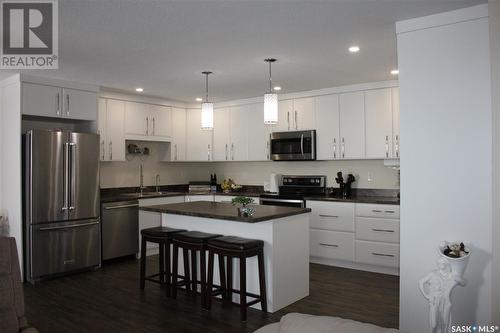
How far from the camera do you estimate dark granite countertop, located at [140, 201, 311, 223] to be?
141 inches

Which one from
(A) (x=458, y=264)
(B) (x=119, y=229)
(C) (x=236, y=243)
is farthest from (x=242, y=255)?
(B) (x=119, y=229)

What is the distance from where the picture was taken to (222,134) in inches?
270

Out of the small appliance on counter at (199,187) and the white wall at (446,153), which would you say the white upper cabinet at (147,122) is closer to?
the small appliance on counter at (199,187)

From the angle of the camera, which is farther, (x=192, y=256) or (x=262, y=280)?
(x=192, y=256)

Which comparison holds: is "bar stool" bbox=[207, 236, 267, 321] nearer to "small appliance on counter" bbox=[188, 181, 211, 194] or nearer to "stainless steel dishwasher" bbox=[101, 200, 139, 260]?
"stainless steel dishwasher" bbox=[101, 200, 139, 260]

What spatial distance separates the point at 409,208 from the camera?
3064 millimetres

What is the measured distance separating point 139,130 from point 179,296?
2960 millimetres

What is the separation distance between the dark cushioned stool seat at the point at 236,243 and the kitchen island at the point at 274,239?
0.48 feet

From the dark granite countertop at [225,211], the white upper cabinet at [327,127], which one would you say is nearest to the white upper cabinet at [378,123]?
the white upper cabinet at [327,127]

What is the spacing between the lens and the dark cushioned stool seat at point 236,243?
3.50 m

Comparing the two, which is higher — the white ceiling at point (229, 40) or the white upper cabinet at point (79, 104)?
the white ceiling at point (229, 40)

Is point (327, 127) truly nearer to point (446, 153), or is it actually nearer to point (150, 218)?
point (446, 153)

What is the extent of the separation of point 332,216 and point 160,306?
8.46 ft

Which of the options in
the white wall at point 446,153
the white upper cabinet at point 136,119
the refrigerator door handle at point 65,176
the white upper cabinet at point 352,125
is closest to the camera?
the white wall at point 446,153
